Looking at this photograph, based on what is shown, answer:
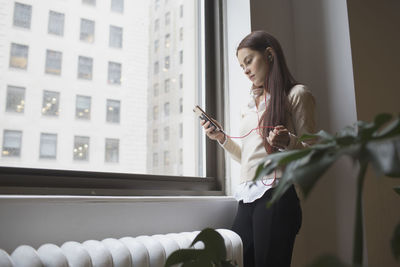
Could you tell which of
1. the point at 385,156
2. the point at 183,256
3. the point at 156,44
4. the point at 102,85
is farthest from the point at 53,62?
the point at 385,156

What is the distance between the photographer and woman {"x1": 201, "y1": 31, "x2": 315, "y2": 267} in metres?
1.39

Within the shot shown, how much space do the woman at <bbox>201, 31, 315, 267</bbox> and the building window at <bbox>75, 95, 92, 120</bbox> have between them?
54 cm

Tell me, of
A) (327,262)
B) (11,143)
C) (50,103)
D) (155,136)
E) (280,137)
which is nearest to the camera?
(327,262)

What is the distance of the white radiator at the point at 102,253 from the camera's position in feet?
3.39

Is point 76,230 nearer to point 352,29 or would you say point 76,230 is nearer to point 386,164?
point 386,164

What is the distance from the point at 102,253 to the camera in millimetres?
1150

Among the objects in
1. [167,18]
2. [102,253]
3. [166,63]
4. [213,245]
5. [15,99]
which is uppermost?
[167,18]

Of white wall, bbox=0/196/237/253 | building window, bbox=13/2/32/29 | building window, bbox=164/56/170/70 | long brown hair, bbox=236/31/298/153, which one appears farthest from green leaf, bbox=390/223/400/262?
building window, bbox=164/56/170/70

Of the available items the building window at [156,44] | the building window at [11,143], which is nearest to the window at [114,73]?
the building window at [156,44]

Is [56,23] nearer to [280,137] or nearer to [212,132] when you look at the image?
[212,132]

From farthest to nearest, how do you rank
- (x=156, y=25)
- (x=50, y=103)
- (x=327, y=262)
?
1. (x=156, y=25)
2. (x=50, y=103)
3. (x=327, y=262)

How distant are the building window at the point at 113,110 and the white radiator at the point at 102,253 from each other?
643 millimetres

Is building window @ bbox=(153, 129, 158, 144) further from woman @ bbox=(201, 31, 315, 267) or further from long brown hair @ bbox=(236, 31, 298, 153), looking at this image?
long brown hair @ bbox=(236, 31, 298, 153)

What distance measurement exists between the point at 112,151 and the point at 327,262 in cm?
144
